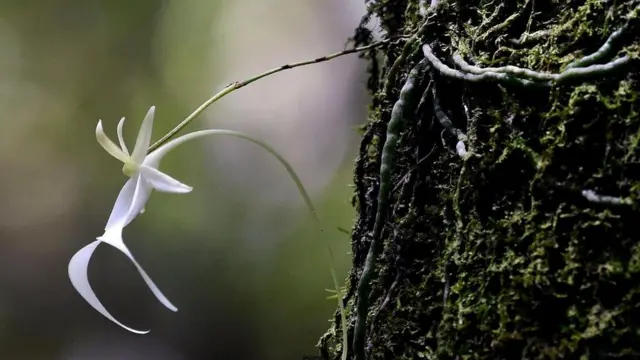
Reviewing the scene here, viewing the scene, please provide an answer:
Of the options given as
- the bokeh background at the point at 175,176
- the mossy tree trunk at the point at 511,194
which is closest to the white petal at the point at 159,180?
the mossy tree trunk at the point at 511,194

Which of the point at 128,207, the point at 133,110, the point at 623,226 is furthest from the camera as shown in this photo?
the point at 133,110

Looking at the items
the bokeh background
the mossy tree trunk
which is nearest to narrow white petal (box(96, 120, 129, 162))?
the mossy tree trunk

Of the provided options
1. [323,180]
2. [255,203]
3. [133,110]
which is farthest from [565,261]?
[133,110]

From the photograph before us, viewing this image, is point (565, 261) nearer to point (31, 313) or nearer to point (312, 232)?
point (312, 232)

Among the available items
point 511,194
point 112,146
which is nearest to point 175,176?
point 112,146

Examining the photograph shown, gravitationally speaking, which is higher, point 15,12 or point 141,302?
point 15,12

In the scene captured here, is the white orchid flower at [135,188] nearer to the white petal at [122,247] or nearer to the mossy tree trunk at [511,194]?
the white petal at [122,247]

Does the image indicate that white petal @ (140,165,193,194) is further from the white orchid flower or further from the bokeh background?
the bokeh background
